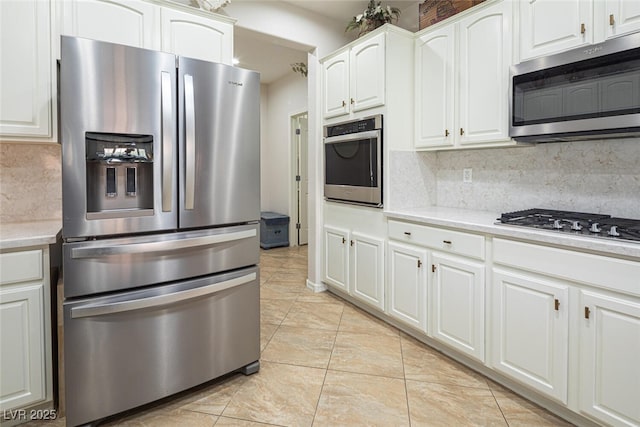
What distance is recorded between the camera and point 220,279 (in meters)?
1.92

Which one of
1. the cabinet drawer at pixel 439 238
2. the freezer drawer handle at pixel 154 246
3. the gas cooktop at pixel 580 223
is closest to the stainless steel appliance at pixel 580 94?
the gas cooktop at pixel 580 223

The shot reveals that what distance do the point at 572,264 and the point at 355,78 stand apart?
213cm

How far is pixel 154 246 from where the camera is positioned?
168cm

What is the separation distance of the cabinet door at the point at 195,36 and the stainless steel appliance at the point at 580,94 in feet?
5.86

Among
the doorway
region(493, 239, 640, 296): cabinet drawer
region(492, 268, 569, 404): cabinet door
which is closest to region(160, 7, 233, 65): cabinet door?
region(493, 239, 640, 296): cabinet drawer

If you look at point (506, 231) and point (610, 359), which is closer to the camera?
point (610, 359)

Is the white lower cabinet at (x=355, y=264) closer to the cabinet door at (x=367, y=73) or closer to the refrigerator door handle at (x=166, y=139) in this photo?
the cabinet door at (x=367, y=73)

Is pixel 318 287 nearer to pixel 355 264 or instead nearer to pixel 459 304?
pixel 355 264

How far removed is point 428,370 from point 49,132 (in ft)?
8.30

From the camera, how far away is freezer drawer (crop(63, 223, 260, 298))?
1.55 metres

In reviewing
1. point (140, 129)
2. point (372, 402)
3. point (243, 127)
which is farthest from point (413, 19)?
point (372, 402)

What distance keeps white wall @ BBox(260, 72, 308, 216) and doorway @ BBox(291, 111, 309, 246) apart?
87 mm

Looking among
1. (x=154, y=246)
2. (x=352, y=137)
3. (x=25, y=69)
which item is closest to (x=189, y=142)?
(x=154, y=246)

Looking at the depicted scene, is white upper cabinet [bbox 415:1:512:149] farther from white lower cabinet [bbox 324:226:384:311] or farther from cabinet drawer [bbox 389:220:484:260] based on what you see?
white lower cabinet [bbox 324:226:384:311]
